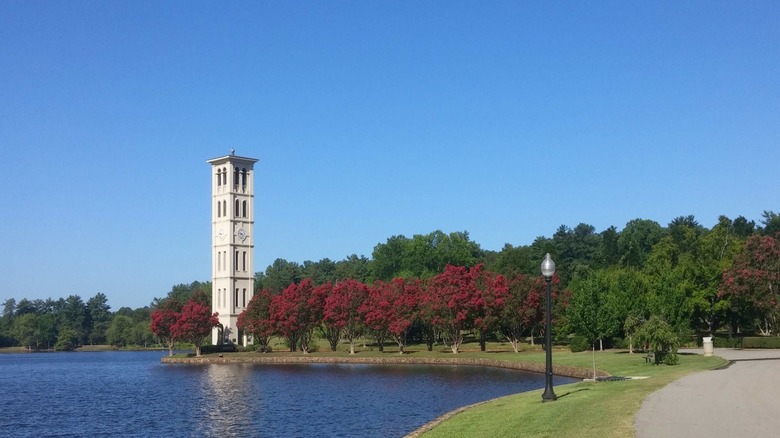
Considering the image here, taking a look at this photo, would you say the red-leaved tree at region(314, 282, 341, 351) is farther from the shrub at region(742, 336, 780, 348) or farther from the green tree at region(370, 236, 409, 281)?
the shrub at region(742, 336, 780, 348)

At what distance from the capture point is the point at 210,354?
10081 cm

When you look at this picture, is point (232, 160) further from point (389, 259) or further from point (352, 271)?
point (352, 271)

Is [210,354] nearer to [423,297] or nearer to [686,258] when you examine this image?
[423,297]

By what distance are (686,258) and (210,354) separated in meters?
58.0

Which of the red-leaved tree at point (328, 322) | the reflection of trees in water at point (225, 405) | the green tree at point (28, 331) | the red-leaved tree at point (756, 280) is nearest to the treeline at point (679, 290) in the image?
the red-leaved tree at point (756, 280)

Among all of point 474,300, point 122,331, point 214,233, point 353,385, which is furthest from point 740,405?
point 122,331

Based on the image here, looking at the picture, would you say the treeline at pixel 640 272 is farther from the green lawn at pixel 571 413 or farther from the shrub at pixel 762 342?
the green lawn at pixel 571 413

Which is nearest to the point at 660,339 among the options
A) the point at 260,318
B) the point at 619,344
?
the point at 619,344

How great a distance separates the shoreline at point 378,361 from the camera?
170 feet

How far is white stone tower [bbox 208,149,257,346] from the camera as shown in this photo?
376ft

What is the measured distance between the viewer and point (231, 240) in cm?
11638

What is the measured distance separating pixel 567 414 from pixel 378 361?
5873 cm

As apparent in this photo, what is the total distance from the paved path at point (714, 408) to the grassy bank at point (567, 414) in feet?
1.72

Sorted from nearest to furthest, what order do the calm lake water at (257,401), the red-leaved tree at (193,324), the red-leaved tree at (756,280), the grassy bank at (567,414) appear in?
the grassy bank at (567,414), the calm lake water at (257,401), the red-leaved tree at (756,280), the red-leaved tree at (193,324)
